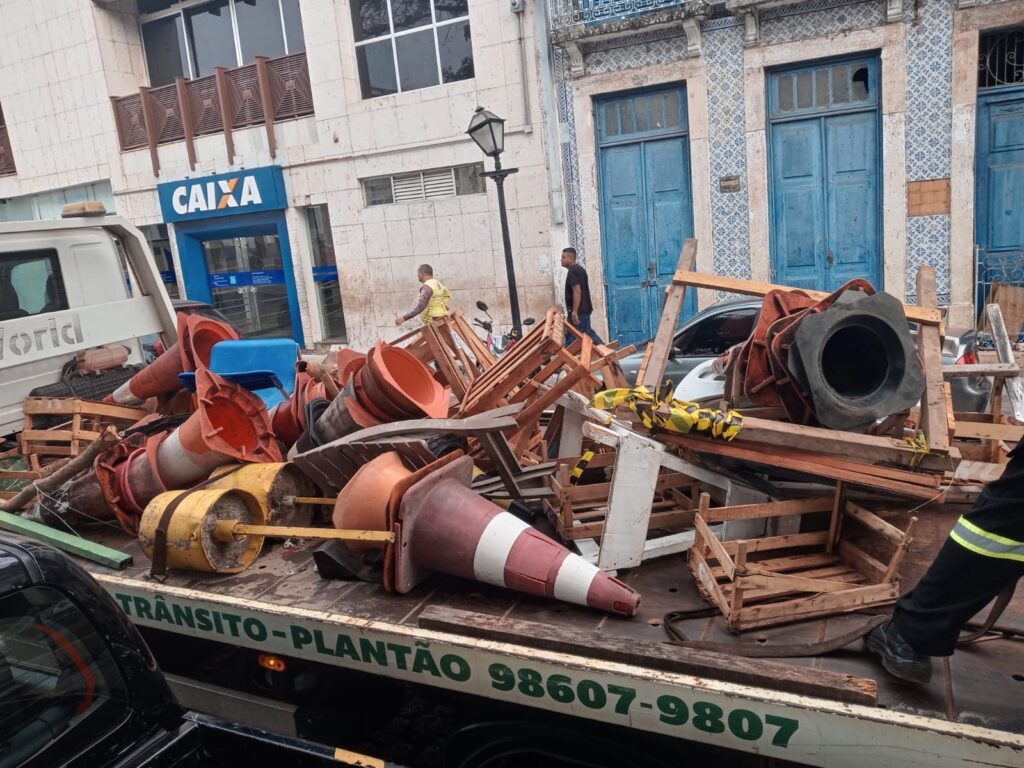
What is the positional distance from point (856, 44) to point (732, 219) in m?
2.58

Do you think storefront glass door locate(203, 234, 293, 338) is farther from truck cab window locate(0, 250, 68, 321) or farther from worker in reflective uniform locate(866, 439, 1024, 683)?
worker in reflective uniform locate(866, 439, 1024, 683)

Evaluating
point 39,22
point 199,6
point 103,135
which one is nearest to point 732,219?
point 199,6

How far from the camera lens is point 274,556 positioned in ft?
11.1

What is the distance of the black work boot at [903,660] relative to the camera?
210 cm

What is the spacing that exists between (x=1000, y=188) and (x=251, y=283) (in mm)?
12597

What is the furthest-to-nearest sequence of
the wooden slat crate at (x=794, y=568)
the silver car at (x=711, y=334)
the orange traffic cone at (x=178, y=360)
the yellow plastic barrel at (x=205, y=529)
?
the silver car at (x=711, y=334) → the orange traffic cone at (x=178, y=360) → the yellow plastic barrel at (x=205, y=529) → the wooden slat crate at (x=794, y=568)

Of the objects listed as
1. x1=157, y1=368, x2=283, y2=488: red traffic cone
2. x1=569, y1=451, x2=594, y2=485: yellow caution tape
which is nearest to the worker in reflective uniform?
x1=569, y1=451, x2=594, y2=485: yellow caution tape

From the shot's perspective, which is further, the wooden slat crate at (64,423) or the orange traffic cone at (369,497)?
the wooden slat crate at (64,423)

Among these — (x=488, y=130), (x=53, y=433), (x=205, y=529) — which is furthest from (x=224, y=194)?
(x=205, y=529)

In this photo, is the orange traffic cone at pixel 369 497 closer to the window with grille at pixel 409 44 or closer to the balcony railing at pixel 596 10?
the balcony railing at pixel 596 10

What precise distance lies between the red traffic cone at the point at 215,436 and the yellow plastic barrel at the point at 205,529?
0.27 meters

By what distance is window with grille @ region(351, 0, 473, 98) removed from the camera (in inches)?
476

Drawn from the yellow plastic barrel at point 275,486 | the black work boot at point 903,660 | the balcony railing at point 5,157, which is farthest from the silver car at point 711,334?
the balcony railing at point 5,157

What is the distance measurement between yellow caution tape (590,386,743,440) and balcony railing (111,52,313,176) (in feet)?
39.7
